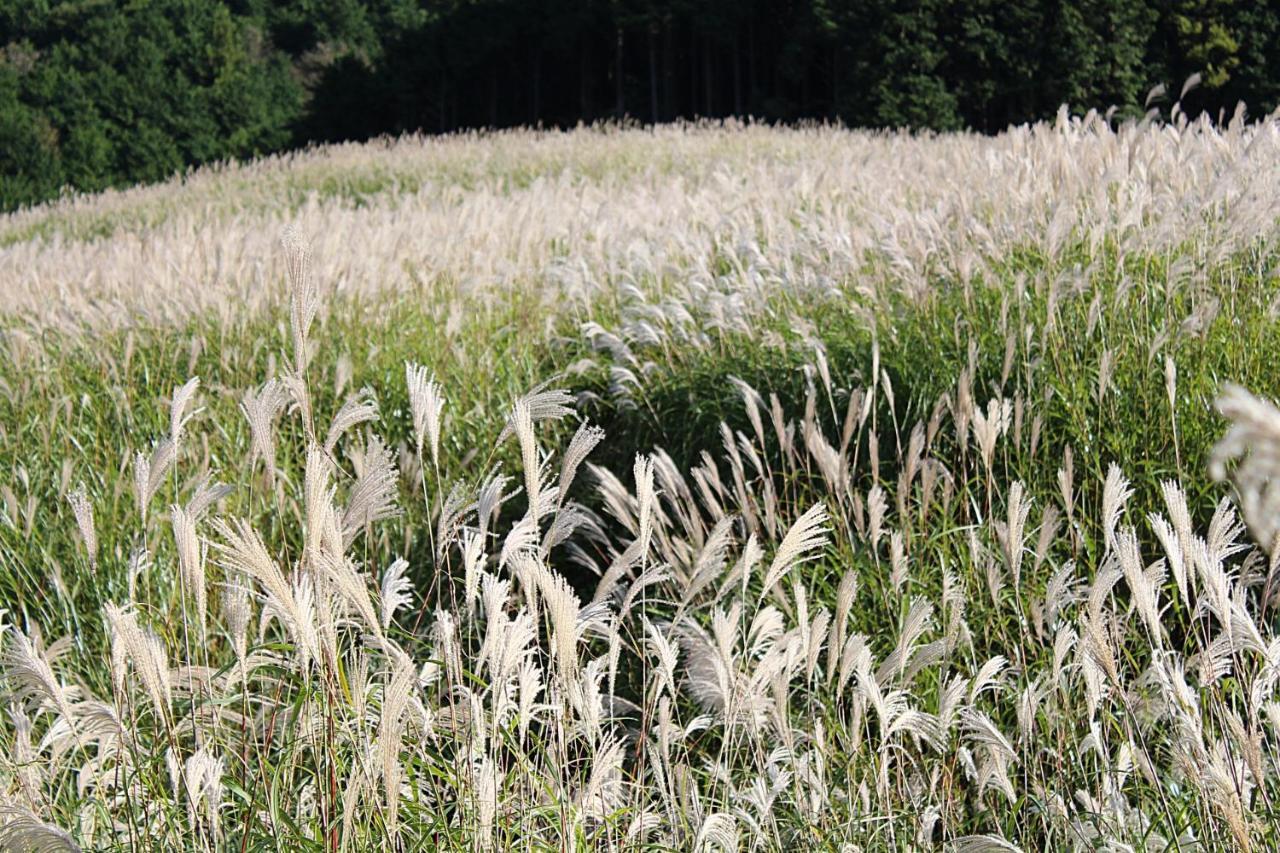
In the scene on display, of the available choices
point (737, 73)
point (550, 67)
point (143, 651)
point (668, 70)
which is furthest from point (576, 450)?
point (550, 67)

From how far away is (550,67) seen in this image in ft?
136

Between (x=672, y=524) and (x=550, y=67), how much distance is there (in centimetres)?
4064

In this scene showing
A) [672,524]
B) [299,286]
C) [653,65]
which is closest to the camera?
[299,286]

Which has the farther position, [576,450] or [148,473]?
[148,473]

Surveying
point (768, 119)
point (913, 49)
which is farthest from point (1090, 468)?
point (768, 119)

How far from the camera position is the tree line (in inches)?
900

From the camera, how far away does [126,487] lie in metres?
3.62

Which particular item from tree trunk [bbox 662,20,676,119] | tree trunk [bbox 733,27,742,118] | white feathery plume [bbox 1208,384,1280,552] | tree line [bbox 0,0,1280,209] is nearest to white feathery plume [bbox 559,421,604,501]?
white feathery plume [bbox 1208,384,1280,552]

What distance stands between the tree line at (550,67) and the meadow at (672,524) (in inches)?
620

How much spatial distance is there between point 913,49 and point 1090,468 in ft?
71.5

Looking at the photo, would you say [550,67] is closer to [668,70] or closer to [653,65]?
[668,70]

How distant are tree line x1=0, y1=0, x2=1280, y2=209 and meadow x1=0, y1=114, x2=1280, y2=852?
15.7 meters

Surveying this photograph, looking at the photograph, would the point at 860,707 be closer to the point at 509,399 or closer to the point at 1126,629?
the point at 1126,629

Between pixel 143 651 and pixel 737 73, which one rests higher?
pixel 737 73
